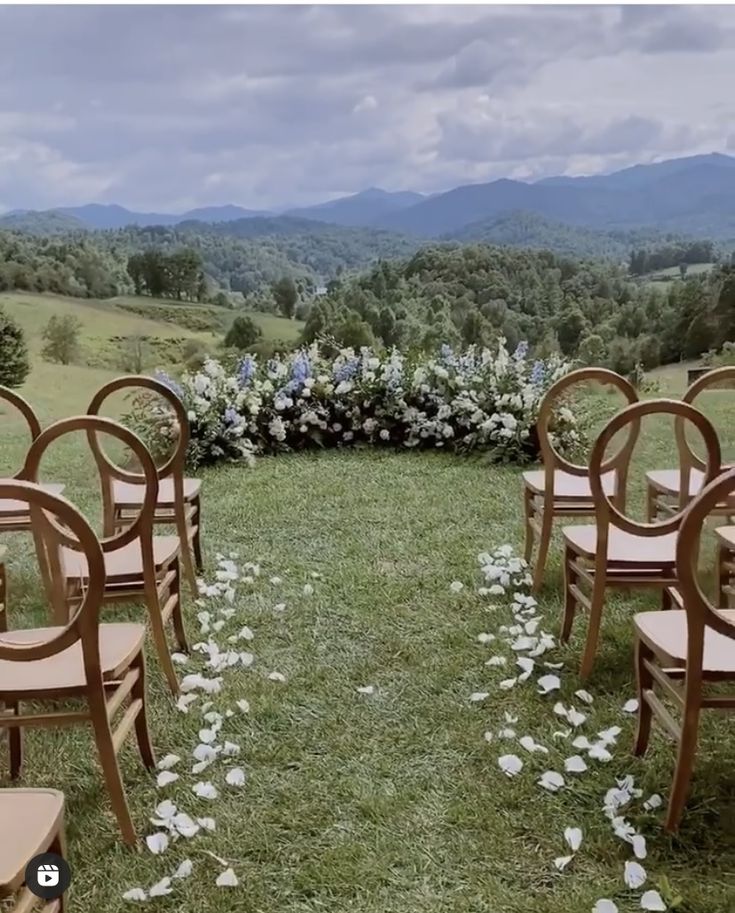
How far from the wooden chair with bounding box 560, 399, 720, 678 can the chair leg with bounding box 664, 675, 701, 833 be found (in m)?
0.58

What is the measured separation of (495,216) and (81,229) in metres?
3.16

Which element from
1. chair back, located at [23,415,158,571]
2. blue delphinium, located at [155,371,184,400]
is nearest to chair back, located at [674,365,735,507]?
chair back, located at [23,415,158,571]

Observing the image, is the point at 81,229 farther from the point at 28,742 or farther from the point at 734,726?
the point at 734,726

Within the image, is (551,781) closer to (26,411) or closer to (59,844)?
(59,844)

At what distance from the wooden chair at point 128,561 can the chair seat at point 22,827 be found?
695 millimetres

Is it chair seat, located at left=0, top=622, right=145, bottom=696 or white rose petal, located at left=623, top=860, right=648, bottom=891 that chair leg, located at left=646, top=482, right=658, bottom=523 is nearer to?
white rose petal, located at left=623, top=860, right=648, bottom=891

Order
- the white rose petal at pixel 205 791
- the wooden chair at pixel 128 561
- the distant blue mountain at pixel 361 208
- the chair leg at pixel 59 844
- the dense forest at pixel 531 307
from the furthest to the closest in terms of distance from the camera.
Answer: the distant blue mountain at pixel 361 208, the dense forest at pixel 531 307, the wooden chair at pixel 128 561, the white rose petal at pixel 205 791, the chair leg at pixel 59 844

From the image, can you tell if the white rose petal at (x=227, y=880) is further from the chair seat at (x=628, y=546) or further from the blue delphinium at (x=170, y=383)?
the blue delphinium at (x=170, y=383)

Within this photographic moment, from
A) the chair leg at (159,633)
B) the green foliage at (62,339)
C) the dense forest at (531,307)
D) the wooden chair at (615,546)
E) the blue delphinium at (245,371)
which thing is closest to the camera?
the wooden chair at (615,546)

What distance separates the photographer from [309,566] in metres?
3.67

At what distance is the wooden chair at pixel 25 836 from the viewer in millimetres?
1344

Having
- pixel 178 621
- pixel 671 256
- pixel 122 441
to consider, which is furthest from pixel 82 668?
pixel 671 256

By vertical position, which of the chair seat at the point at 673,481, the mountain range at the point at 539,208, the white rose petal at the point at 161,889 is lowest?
the white rose petal at the point at 161,889

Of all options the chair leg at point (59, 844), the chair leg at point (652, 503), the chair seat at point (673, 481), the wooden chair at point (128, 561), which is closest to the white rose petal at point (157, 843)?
the chair leg at point (59, 844)
